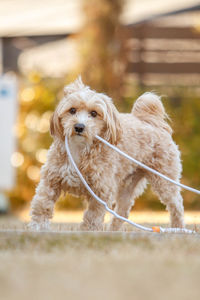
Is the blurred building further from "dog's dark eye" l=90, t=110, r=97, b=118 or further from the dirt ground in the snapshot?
the dirt ground

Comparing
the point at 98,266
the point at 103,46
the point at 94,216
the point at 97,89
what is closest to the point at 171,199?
the point at 94,216

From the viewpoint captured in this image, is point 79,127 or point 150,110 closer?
point 79,127

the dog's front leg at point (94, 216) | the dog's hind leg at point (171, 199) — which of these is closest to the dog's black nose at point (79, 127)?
the dog's front leg at point (94, 216)

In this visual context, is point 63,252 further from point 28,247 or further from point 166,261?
point 166,261

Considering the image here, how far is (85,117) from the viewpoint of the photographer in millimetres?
5184

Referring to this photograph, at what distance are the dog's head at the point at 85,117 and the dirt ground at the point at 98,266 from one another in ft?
3.78

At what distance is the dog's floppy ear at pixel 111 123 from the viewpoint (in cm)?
526

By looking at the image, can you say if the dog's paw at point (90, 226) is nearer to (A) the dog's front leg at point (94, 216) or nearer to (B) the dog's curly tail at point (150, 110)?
(A) the dog's front leg at point (94, 216)

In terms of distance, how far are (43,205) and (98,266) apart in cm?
210

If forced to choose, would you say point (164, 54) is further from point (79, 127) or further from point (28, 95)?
point (79, 127)

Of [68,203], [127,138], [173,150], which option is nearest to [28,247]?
[127,138]

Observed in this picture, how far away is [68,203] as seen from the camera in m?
12.3

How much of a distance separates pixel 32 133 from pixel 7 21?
14.2ft

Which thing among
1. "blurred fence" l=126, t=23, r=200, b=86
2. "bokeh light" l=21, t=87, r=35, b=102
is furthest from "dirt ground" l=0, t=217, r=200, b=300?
"blurred fence" l=126, t=23, r=200, b=86
